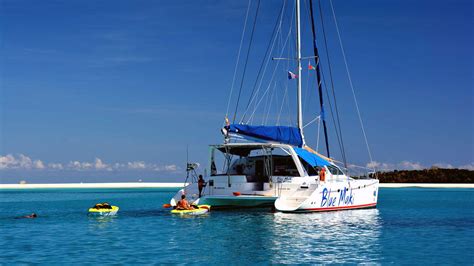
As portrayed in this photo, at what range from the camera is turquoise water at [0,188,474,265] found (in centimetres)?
1634

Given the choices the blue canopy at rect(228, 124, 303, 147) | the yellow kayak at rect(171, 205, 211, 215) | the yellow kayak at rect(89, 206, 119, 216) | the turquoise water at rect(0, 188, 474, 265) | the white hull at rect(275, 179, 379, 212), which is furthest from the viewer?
the blue canopy at rect(228, 124, 303, 147)

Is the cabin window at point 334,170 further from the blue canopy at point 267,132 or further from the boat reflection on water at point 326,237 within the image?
the boat reflection on water at point 326,237

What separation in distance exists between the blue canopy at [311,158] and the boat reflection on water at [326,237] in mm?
2576

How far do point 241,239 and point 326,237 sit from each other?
2961 mm

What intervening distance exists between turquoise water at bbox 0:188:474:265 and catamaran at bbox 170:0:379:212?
0.84 metres

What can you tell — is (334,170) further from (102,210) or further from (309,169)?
(102,210)

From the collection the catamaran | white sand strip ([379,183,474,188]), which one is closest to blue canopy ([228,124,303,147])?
the catamaran

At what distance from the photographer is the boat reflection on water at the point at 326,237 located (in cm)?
1638

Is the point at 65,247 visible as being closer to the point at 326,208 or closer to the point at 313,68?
the point at 326,208

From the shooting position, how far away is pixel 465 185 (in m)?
104

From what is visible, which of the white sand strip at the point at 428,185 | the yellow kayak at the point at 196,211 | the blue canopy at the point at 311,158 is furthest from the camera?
the white sand strip at the point at 428,185

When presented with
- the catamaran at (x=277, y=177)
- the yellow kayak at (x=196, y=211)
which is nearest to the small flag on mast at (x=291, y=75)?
the catamaran at (x=277, y=177)

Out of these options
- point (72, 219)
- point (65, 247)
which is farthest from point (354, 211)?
point (65, 247)

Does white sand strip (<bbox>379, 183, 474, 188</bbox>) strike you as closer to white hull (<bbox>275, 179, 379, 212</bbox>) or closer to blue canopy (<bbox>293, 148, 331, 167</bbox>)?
white hull (<bbox>275, 179, 379, 212</bbox>)
